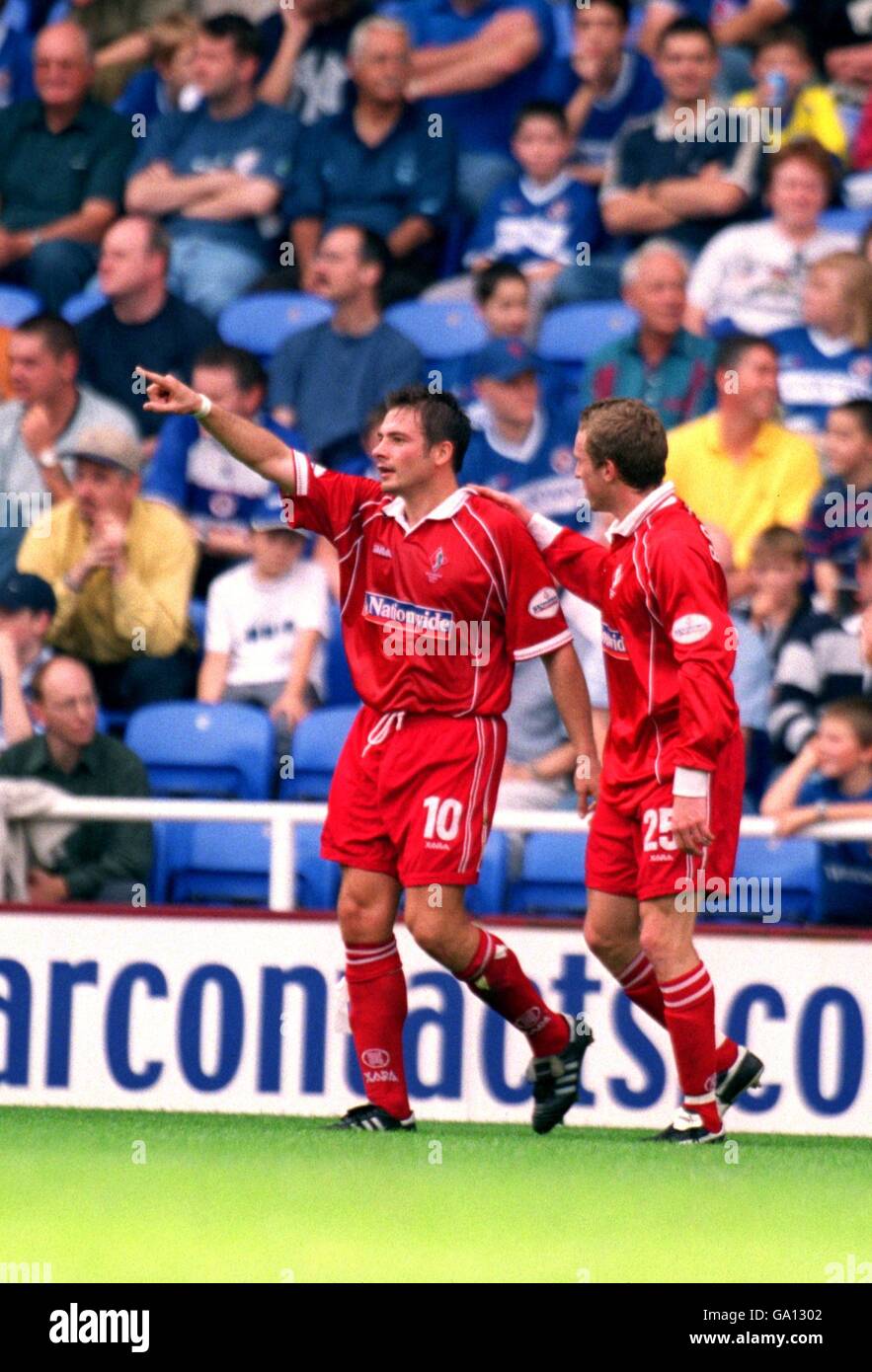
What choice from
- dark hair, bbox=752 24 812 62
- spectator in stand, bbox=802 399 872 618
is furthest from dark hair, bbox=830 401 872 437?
dark hair, bbox=752 24 812 62

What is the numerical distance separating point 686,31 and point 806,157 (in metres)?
0.94

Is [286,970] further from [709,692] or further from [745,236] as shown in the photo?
[745,236]

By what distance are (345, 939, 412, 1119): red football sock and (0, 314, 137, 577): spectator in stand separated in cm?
418

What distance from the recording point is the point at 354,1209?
17.6 feet

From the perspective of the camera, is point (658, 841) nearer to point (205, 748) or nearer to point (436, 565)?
point (436, 565)

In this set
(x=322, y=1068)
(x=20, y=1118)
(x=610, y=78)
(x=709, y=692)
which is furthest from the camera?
(x=610, y=78)

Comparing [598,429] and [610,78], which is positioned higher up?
[610,78]

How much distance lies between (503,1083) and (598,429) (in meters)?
2.49

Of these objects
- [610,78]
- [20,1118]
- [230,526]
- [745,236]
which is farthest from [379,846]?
[610,78]

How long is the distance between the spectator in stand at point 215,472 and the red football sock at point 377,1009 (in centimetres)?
380

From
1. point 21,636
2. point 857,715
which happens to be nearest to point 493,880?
point 857,715

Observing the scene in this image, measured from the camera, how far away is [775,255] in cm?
1059

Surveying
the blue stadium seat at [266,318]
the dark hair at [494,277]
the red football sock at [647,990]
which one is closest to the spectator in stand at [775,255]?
the dark hair at [494,277]

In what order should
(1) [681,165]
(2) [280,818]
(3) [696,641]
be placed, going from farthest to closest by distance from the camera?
(1) [681,165], (2) [280,818], (3) [696,641]
